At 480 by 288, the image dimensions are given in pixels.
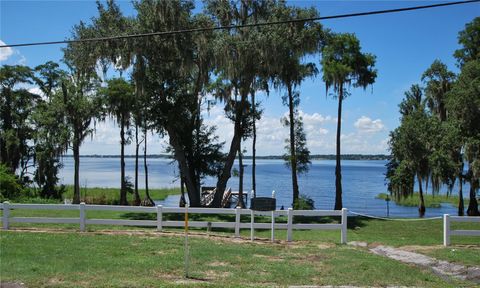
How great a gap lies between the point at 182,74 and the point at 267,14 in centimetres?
576

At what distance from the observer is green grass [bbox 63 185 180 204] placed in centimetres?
3709

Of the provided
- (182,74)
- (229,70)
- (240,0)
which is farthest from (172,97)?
(240,0)

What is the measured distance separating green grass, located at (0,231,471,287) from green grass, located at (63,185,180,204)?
77.7 ft

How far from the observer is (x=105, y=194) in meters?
45.1

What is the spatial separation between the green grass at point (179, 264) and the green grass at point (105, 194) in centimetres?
2369

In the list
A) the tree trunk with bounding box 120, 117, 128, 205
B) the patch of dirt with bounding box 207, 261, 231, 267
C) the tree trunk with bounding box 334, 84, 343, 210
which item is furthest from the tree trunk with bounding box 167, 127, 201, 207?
the patch of dirt with bounding box 207, 261, 231, 267

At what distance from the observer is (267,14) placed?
2678 centimetres

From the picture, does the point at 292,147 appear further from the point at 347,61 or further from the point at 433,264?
the point at 433,264

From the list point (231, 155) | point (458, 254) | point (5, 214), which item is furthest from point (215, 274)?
point (231, 155)

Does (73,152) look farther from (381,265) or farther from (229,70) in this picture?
(381,265)

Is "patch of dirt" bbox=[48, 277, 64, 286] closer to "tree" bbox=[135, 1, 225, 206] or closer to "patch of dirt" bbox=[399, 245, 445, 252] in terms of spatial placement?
"patch of dirt" bbox=[399, 245, 445, 252]

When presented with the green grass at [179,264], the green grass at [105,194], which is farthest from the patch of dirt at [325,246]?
the green grass at [105,194]

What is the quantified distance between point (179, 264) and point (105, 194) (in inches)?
1444

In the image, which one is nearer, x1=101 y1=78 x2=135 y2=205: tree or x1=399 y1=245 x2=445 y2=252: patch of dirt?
x1=399 y1=245 x2=445 y2=252: patch of dirt
